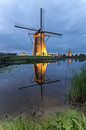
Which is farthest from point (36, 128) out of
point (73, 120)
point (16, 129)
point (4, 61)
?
point (4, 61)

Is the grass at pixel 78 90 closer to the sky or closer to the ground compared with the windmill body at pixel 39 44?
closer to the ground

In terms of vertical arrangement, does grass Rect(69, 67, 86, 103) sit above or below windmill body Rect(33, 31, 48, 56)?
below

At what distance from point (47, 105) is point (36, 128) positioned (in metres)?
7.01

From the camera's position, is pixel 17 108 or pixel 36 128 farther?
pixel 17 108

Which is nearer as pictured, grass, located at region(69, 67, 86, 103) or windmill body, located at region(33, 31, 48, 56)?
grass, located at region(69, 67, 86, 103)

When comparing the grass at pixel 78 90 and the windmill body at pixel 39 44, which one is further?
the windmill body at pixel 39 44

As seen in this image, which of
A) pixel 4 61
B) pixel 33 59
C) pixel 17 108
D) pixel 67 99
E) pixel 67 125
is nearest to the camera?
pixel 67 125

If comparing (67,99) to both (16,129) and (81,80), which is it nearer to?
(81,80)

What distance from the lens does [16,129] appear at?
530cm

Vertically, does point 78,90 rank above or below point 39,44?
below

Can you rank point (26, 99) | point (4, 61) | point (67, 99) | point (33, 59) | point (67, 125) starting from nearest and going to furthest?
point (67, 125) → point (67, 99) → point (26, 99) → point (4, 61) → point (33, 59)

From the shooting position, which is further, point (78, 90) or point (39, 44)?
point (39, 44)

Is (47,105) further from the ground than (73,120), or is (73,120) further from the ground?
(73,120)

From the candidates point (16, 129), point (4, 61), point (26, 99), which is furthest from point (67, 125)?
point (4, 61)
